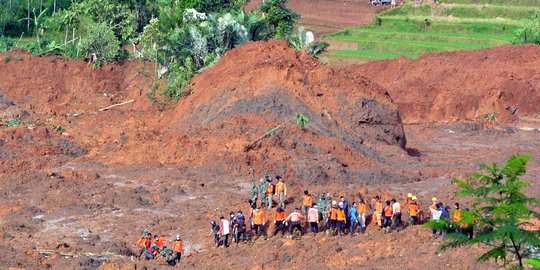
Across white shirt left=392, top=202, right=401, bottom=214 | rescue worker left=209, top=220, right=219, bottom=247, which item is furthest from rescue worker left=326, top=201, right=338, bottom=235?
rescue worker left=209, top=220, right=219, bottom=247

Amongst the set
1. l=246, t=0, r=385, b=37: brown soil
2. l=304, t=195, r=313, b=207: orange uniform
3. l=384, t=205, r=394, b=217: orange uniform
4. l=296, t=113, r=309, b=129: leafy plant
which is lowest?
l=246, t=0, r=385, b=37: brown soil

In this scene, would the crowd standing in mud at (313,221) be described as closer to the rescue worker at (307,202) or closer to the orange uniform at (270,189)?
the rescue worker at (307,202)

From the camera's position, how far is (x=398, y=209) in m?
24.9

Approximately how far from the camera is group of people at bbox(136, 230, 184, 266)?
23266 mm

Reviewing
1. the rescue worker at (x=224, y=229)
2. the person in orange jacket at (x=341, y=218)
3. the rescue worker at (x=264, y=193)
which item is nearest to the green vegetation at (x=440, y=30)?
the rescue worker at (x=264, y=193)

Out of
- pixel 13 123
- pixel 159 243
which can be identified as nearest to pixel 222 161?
pixel 159 243

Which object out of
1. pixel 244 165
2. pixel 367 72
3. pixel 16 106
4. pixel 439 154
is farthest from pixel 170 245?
pixel 367 72

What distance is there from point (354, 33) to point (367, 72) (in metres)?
9.56

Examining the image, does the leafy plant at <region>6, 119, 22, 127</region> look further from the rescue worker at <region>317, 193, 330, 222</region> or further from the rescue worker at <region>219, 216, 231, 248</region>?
the rescue worker at <region>317, 193, 330, 222</region>

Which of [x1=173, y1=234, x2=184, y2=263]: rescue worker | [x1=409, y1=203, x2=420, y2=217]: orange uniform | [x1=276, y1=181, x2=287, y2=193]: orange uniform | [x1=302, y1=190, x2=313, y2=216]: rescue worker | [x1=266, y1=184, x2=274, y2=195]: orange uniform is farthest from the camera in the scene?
[x1=276, y1=181, x2=287, y2=193]: orange uniform

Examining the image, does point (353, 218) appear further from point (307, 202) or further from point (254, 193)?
point (254, 193)

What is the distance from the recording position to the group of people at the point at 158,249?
916 inches

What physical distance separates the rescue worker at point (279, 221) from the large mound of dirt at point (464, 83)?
20953 mm

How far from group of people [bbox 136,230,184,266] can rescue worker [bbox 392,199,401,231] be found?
4893mm
